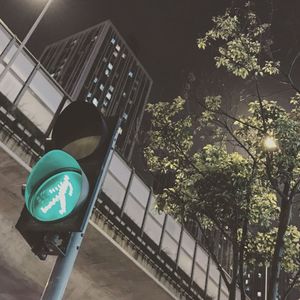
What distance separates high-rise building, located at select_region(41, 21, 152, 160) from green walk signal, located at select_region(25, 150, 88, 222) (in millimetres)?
101948

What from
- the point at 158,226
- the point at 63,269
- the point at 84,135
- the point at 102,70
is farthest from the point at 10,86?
the point at 102,70

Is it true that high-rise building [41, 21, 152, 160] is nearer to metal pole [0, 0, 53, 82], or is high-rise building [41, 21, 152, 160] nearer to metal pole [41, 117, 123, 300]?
metal pole [0, 0, 53, 82]

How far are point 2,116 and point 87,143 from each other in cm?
712

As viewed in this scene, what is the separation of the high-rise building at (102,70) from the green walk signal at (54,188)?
10195 cm

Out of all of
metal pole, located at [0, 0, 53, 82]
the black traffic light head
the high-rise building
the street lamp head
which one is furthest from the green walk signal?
the high-rise building

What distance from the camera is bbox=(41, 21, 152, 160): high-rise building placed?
107625 mm

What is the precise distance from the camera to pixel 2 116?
964 cm

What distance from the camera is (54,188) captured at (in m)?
2.73

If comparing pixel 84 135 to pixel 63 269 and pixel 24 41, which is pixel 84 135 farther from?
pixel 24 41

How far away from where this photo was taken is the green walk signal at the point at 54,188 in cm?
267

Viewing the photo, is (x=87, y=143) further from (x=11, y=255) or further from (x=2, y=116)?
(x=11, y=255)

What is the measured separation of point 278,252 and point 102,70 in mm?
107784

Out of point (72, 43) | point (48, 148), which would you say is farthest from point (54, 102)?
point (72, 43)

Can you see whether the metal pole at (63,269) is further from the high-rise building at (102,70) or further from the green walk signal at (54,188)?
the high-rise building at (102,70)
